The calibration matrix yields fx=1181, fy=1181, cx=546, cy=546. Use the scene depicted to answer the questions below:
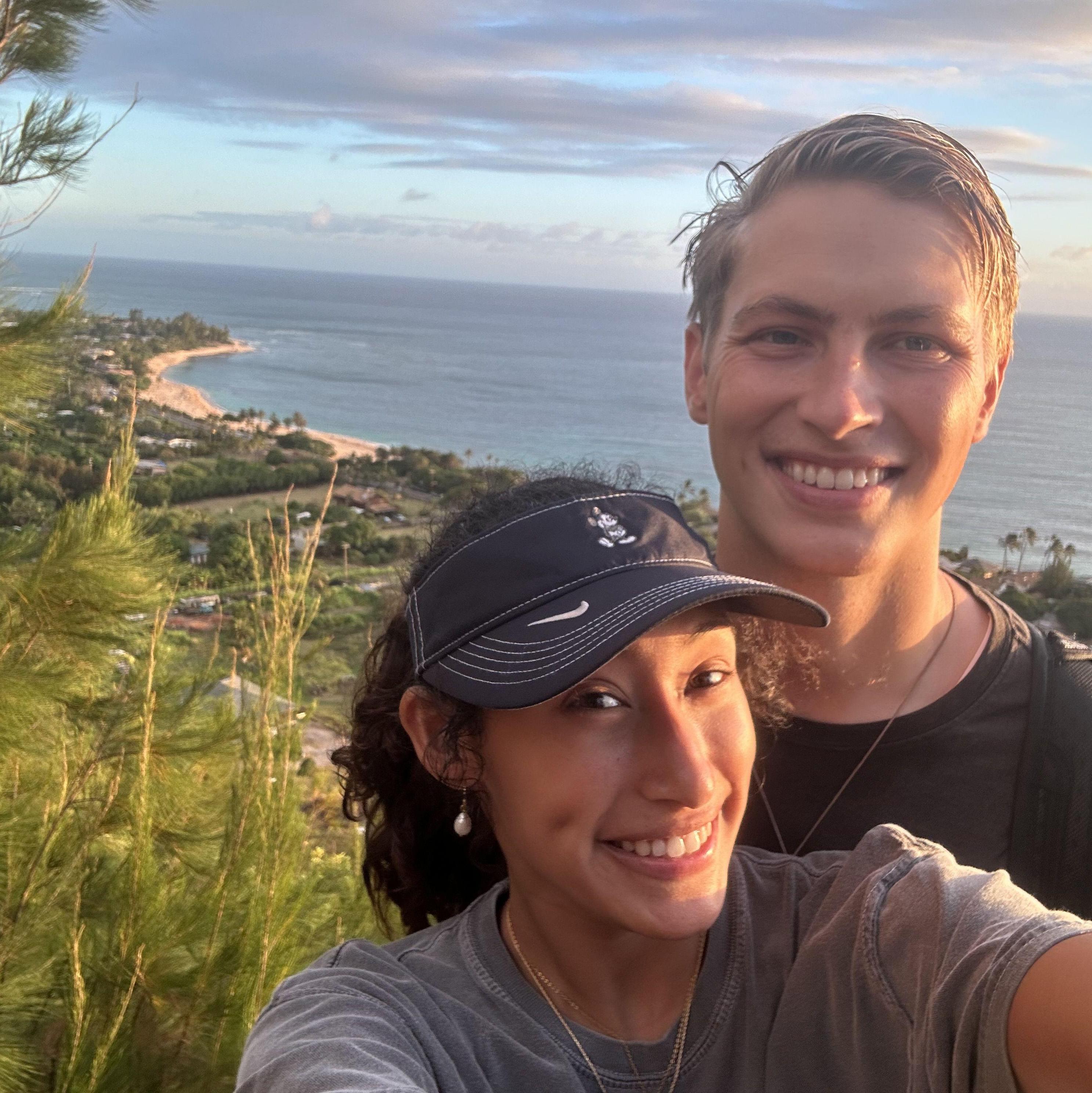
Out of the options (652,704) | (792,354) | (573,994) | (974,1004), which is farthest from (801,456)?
(974,1004)

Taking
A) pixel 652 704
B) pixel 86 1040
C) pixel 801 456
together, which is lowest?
pixel 86 1040

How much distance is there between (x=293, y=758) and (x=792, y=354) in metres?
1.40

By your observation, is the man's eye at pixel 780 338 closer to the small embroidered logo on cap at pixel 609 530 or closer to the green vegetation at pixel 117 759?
the small embroidered logo on cap at pixel 609 530

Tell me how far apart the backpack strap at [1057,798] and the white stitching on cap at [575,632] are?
0.61 metres

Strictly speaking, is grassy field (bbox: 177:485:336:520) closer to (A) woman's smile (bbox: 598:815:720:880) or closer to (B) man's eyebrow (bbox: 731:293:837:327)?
(B) man's eyebrow (bbox: 731:293:837:327)

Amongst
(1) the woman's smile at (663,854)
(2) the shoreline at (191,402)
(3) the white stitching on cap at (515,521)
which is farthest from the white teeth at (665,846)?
(2) the shoreline at (191,402)

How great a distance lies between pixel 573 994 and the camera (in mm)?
1326

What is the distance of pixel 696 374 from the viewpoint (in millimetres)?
2119

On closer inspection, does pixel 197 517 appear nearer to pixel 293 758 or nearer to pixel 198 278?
pixel 293 758

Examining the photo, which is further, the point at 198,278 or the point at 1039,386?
the point at 198,278

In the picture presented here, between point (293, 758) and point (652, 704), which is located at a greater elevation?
point (652, 704)

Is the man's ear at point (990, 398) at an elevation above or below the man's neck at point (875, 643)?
above

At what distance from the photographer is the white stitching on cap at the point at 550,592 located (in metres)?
1.25

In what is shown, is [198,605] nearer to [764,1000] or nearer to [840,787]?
[840,787]
